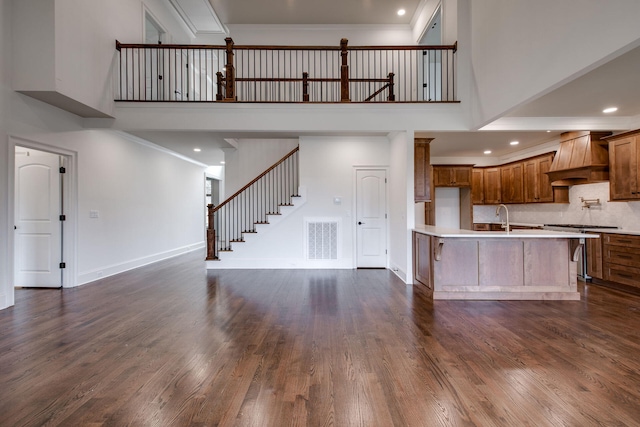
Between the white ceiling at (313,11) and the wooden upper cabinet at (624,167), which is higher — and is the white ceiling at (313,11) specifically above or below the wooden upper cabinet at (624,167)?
above

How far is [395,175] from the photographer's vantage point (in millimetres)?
5820

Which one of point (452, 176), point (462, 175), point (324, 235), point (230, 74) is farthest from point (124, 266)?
point (462, 175)

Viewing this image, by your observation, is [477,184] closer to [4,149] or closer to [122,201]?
[122,201]

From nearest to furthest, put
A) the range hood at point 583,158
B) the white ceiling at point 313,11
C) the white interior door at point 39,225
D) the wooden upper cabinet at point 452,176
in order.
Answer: the white interior door at point 39,225
the range hood at point 583,158
the white ceiling at point 313,11
the wooden upper cabinet at point 452,176

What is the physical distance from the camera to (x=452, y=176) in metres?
7.55

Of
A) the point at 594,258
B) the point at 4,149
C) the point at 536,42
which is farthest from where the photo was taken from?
the point at 594,258

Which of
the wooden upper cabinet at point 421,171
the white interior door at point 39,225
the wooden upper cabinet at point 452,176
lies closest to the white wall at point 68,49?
the white interior door at point 39,225

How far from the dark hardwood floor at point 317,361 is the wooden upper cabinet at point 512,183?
318cm

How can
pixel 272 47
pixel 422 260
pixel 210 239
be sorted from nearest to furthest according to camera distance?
pixel 422 260, pixel 272 47, pixel 210 239

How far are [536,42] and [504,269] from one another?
9.10ft

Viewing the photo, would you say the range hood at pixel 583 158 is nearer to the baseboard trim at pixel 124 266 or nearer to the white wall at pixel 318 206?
the white wall at pixel 318 206

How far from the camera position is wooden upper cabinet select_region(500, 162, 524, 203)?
696cm

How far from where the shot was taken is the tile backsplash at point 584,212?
16.3ft

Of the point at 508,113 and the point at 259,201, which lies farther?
the point at 259,201
